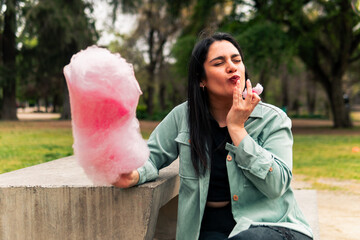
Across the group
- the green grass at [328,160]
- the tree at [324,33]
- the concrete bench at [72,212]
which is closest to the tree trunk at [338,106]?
the tree at [324,33]

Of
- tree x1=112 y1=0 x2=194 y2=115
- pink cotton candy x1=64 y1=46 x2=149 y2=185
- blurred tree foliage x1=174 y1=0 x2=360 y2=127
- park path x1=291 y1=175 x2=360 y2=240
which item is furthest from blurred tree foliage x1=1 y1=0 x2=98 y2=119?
pink cotton candy x1=64 y1=46 x2=149 y2=185

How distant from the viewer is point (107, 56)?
5.12 feet

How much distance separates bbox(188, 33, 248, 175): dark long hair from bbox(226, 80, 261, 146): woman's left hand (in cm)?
23

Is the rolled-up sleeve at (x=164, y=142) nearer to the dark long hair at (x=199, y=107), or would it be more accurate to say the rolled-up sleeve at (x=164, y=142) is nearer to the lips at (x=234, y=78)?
the dark long hair at (x=199, y=107)

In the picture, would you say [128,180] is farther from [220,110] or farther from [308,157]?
[308,157]

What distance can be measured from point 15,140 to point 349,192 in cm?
980

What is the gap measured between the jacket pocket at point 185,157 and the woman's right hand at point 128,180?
0.82ft

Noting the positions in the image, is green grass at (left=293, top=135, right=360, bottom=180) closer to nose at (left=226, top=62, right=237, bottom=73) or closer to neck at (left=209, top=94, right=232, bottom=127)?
neck at (left=209, top=94, right=232, bottom=127)

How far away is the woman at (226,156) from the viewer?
2.00 metres

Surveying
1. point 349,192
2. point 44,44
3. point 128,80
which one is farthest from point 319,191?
point 44,44

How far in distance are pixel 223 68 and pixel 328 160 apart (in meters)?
7.71

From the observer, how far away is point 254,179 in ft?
6.63

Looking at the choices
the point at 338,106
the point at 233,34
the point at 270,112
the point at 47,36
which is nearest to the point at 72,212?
the point at 270,112

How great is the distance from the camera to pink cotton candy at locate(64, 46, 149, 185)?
1531mm
